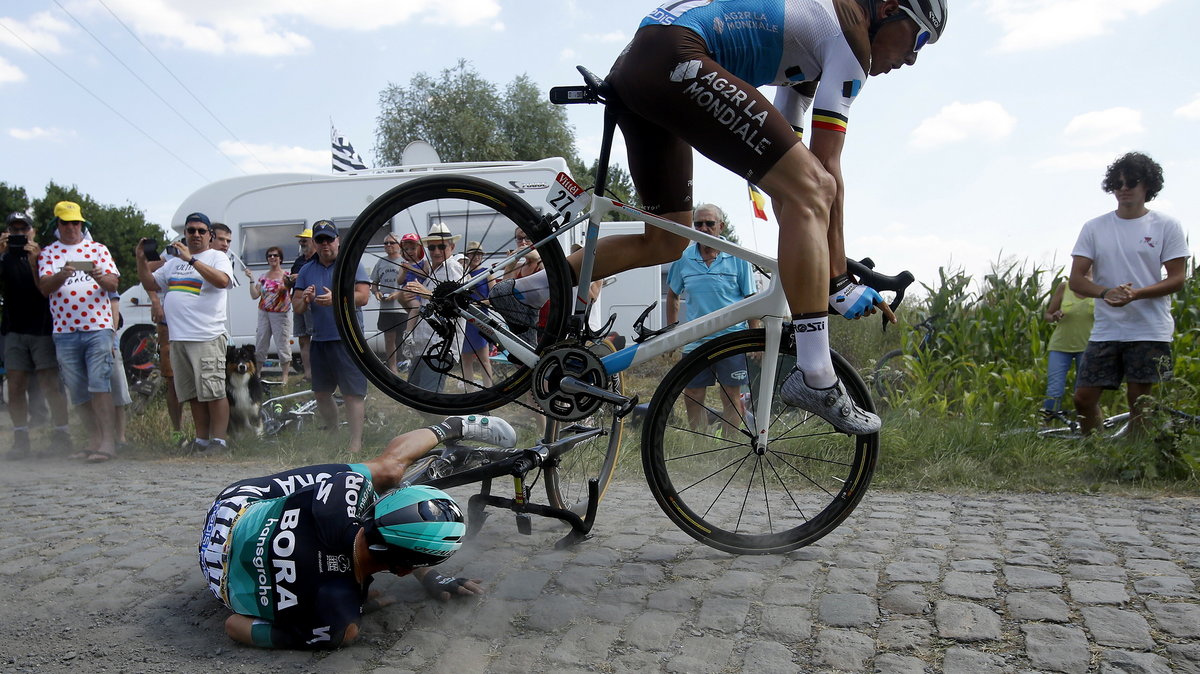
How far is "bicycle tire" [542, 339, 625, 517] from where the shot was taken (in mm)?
4047

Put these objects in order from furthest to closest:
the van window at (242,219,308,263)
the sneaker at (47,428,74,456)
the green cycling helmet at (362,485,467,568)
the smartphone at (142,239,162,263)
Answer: the van window at (242,219,308,263) → the smartphone at (142,239,162,263) → the sneaker at (47,428,74,456) → the green cycling helmet at (362,485,467,568)

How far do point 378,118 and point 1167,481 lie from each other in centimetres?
3791

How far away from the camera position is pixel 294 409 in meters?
9.20

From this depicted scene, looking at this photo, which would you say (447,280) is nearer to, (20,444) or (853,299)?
(853,299)

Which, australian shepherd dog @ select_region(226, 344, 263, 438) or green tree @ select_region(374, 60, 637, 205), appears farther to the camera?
green tree @ select_region(374, 60, 637, 205)

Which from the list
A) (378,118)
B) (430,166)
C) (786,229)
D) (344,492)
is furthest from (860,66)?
(378,118)

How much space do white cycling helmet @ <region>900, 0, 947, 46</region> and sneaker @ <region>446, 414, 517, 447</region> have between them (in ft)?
8.74

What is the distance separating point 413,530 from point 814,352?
1.77m

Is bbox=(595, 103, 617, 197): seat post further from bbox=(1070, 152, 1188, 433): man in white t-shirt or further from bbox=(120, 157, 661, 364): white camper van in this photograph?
bbox=(120, 157, 661, 364): white camper van

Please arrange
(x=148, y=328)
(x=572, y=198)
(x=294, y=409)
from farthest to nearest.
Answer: (x=148, y=328)
(x=294, y=409)
(x=572, y=198)

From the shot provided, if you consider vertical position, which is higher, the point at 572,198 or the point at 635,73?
the point at 635,73

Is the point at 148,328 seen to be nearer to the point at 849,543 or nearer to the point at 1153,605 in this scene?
the point at 849,543

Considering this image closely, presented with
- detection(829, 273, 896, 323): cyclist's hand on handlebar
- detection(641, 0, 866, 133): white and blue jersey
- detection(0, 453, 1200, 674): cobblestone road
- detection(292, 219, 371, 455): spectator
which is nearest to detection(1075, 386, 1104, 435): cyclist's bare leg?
detection(0, 453, 1200, 674): cobblestone road

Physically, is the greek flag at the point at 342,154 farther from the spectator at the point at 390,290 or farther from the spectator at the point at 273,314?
the spectator at the point at 390,290
